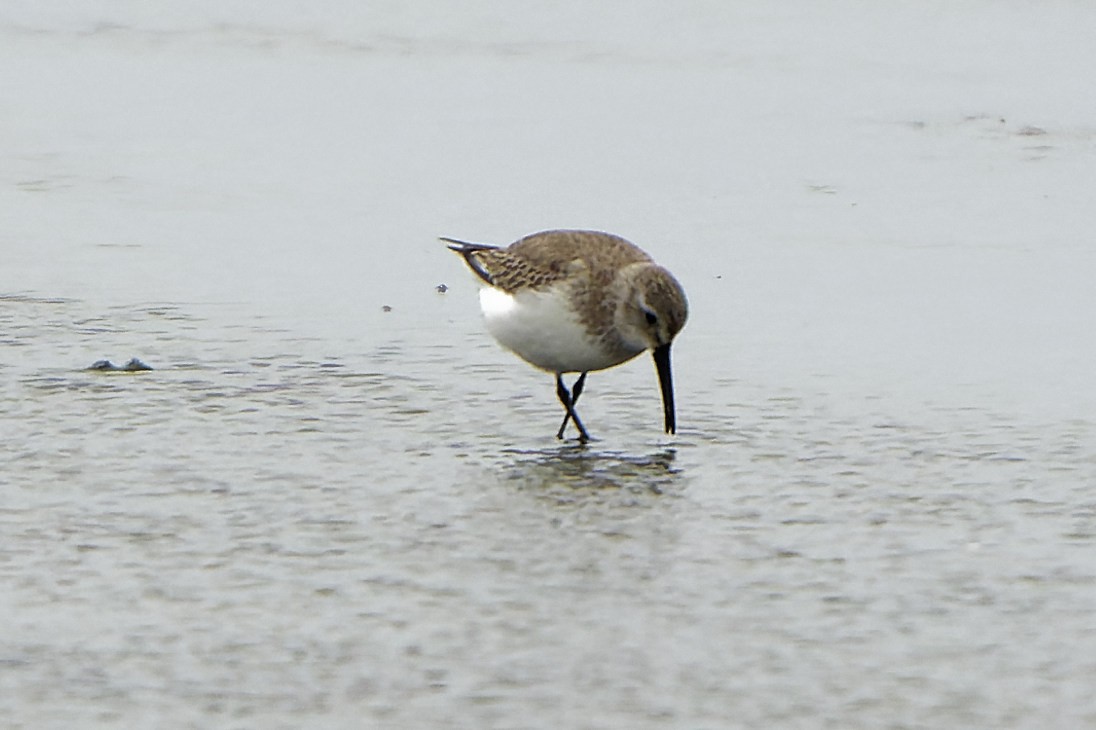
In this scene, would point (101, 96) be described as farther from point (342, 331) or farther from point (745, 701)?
point (745, 701)

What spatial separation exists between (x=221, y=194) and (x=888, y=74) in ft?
19.2

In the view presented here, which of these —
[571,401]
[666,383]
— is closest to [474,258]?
[571,401]

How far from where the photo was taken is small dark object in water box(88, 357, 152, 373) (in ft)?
30.3

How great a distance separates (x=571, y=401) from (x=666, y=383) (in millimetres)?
447

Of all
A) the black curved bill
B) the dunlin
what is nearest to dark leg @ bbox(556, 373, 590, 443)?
the dunlin

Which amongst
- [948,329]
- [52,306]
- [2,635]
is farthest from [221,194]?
[2,635]

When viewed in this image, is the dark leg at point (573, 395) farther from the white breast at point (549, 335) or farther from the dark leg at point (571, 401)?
the white breast at point (549, 335)

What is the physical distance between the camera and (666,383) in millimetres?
8555

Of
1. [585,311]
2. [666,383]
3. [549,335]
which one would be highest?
[585,311]

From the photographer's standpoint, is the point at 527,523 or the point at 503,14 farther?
the point at 503,14

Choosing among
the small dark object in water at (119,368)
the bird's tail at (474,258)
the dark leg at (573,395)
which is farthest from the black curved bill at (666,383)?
the small dark object in water at (119,368)

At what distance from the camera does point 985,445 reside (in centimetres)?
830

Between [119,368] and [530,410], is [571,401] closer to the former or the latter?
[530,410]

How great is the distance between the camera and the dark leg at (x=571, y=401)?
8.51 m
